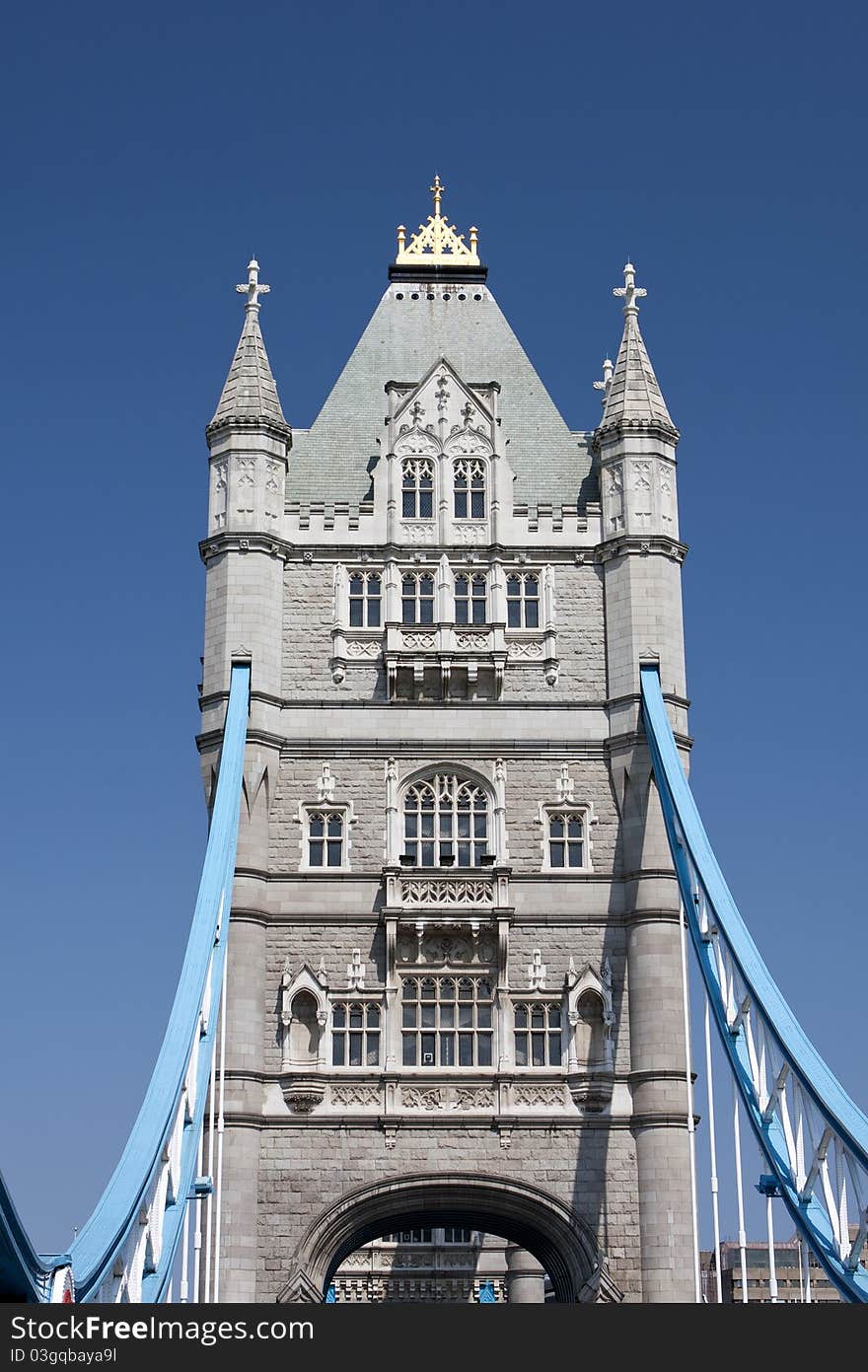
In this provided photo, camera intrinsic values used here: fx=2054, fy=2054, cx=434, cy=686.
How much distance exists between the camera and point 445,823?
3538cm

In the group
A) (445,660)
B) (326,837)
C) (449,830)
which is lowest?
(326,837)

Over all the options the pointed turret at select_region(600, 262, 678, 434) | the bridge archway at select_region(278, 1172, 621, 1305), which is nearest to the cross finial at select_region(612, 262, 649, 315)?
the pointed turret at select_region(600, 262, 678, 434)

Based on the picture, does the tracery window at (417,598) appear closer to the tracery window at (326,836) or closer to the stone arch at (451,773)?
the stone arch at (451,773)

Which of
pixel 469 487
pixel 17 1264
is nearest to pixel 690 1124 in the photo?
pixel 469 487

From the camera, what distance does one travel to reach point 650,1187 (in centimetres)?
3259

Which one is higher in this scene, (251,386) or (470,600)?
(251,386)

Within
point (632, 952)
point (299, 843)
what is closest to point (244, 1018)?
point (299, 843)

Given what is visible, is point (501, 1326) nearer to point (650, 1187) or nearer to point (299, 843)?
point (650, 1187)

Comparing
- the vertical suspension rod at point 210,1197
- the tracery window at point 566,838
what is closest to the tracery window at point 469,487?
the tracery window at point 566,838

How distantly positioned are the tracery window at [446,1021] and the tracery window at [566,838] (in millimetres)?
2506

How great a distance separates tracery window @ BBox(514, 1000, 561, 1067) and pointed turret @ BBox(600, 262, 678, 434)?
1089cm

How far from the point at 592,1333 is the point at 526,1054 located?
720 inches

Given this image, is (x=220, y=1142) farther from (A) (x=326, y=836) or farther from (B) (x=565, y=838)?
(B) (x=565, y=838)

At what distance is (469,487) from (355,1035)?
33.9ft
